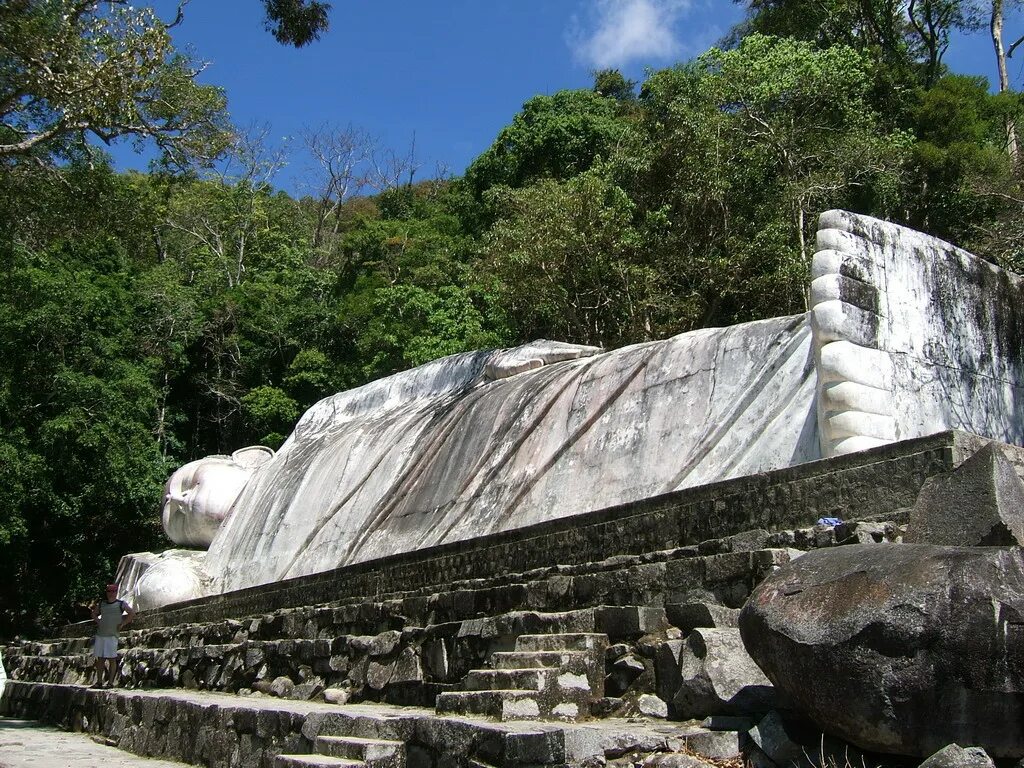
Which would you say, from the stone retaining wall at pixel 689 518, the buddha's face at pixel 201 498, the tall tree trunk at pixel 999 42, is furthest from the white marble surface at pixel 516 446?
the tall tree trunk at pixel 999 42

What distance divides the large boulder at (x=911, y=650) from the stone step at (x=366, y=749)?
1.55 metres

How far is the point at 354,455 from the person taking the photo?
1078 cm

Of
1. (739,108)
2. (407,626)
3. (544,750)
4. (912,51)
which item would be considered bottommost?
(544,750)

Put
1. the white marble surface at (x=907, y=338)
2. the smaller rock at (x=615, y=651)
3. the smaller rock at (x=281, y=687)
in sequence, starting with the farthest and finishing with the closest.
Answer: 1. the smaller rock at (x=281, y=687)
2. the white marble surface at (x=907, y=338)
3. the smaller rock at (x=615, y=651)

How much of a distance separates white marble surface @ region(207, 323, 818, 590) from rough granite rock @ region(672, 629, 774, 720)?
8.55 ft

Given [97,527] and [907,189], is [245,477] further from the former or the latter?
[907,189]

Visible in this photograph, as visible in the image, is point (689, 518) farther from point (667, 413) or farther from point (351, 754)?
point (667, 413)

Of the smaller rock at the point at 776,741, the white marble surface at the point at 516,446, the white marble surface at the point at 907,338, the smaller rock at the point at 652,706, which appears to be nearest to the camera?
the smaller rock at the point at 776,741

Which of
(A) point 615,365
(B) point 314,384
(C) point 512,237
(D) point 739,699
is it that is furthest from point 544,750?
(B) point 314,384

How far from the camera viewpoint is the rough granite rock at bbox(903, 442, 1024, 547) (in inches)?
141

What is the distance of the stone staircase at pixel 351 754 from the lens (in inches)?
159

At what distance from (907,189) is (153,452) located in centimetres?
1228

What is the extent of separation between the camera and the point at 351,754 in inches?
166

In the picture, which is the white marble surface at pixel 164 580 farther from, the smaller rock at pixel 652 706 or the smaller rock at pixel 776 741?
the smaller rock at pixel 776 741
